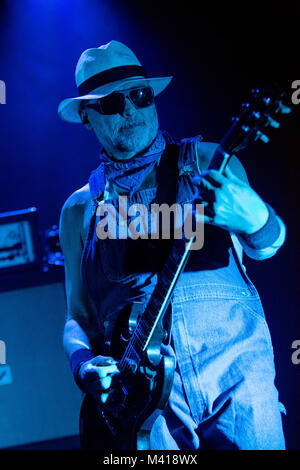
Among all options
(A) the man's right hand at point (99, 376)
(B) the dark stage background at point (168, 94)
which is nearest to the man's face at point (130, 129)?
(A) the man's right hand at point (99, 376)

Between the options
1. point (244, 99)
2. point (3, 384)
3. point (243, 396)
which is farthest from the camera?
point (3, 384)

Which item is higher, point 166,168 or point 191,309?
point 166,168

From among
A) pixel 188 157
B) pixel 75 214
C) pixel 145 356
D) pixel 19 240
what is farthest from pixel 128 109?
pixel 19 240

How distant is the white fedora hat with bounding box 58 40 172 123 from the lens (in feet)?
6.58

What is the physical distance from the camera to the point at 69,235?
2248mm

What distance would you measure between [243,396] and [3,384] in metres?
1.91

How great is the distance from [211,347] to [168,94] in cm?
174

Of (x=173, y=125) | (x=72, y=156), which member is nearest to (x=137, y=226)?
(x=173, y=125)

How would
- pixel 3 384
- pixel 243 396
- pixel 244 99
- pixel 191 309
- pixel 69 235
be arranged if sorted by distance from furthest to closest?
pixel 3 384 < pixel 244 99 < pixel 69 235 < pixel 191 309 < pixel 243 396

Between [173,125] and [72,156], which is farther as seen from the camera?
[72,156]

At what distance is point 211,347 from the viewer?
5.67 ft

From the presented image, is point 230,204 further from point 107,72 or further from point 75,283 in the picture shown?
point 75,283
